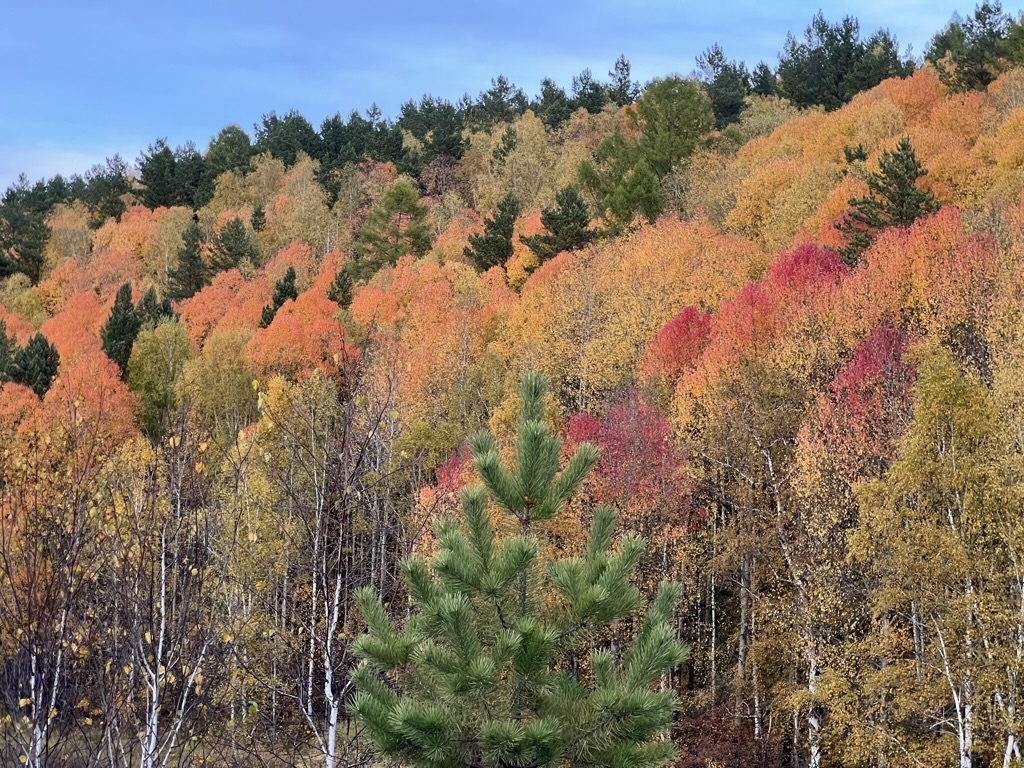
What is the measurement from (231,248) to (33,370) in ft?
81.7

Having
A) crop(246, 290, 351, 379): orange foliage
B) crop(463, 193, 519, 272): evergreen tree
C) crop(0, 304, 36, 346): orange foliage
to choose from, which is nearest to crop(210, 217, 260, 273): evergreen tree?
crop(0, 304, 36, 346): orange foliage

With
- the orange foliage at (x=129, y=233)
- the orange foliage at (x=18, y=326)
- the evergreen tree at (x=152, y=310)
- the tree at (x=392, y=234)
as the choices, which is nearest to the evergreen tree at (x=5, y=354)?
the orange foliage at (x=18, y=326)

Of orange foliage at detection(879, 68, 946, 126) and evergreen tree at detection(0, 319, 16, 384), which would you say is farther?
orange foliage at detection(879, 68, 946, 126)

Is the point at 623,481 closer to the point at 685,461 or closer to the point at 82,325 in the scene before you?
the point at 685,461

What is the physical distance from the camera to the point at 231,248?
6669 centimetres

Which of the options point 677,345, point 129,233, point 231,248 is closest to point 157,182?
point 129,233

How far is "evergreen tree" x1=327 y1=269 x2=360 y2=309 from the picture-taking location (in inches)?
2211

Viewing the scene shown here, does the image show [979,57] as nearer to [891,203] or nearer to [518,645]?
[891,203]

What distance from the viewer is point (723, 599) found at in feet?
97.5

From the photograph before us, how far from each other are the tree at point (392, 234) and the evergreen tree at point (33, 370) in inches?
849

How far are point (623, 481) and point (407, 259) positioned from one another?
34.4m

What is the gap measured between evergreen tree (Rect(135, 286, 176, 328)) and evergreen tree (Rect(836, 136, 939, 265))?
134ft

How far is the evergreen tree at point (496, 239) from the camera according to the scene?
52.5 m

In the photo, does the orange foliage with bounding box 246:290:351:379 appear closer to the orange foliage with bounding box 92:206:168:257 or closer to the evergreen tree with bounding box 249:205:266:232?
the evergreen tree with bounding box 249:205:266:232
